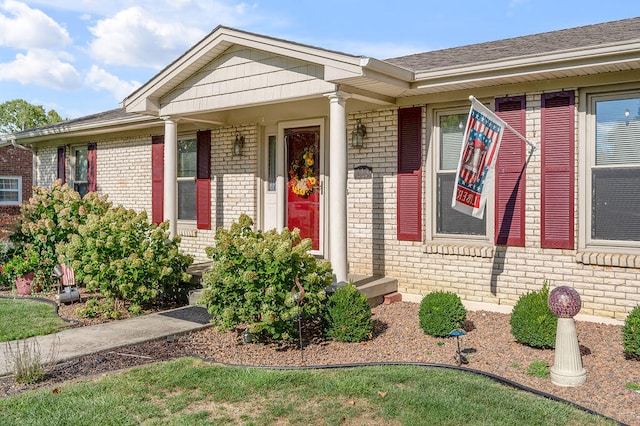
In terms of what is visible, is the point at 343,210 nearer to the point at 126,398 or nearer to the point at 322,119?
the point at 322,119

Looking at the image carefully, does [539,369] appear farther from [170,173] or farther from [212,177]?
[212,177]

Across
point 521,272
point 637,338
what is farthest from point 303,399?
point 521,272

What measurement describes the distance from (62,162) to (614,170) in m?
12.5

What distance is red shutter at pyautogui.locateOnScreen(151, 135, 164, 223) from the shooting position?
11336 mm

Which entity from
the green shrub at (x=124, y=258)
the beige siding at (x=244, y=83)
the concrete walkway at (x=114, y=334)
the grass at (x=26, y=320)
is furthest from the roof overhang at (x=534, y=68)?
the grass at (x=26, y=320)

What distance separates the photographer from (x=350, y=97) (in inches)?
279

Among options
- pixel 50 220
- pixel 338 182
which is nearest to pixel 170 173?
pixel 50 220

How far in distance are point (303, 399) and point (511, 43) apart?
6.32m

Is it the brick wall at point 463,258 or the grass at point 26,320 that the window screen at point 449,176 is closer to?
the brick wall at point 463,258

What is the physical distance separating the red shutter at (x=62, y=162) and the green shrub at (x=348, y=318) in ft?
33.7

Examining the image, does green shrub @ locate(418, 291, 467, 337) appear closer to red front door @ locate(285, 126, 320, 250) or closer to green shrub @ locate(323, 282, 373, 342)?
green shrub @ locate(323, 282, 373, 342)

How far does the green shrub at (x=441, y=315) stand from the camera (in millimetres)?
5953

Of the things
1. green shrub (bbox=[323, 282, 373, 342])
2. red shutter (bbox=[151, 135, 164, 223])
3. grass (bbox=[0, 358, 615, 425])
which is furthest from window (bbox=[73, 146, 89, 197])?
grass (bbox=[0, 358, 615, 425])

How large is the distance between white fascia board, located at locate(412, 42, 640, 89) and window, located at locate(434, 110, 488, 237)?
70 cm
